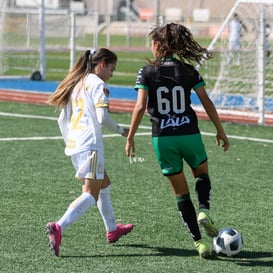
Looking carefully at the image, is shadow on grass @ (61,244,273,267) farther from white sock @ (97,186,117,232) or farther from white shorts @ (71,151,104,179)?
white shorts @ (71,151,104,179)

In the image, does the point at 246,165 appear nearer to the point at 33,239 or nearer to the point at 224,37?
the point at 33,239

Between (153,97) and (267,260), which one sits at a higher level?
(153,97)

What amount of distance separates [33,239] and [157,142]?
1256mm

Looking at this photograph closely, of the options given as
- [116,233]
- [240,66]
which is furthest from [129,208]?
[240,66]

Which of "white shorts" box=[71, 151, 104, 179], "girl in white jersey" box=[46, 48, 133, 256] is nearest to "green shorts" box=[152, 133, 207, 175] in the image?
"girl in white jersey" box=[46, 48, 133, 256]

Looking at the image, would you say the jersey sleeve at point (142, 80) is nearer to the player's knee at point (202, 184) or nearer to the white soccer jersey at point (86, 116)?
the white soccer jersey at point (86, 116)

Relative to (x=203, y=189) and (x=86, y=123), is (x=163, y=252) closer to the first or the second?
(x=203, y=189)

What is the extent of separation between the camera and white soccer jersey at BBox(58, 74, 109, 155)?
7004mm

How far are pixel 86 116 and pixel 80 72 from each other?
0.37 m

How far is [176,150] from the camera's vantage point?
22.9 feet

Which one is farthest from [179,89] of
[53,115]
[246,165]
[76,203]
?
[53,115]

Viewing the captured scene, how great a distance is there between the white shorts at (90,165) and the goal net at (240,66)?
9141 millimetres

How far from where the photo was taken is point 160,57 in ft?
23.0

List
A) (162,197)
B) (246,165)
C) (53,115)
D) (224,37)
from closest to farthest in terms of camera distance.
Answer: (162,197)
(246,165)
(53,115)
(224,37)
